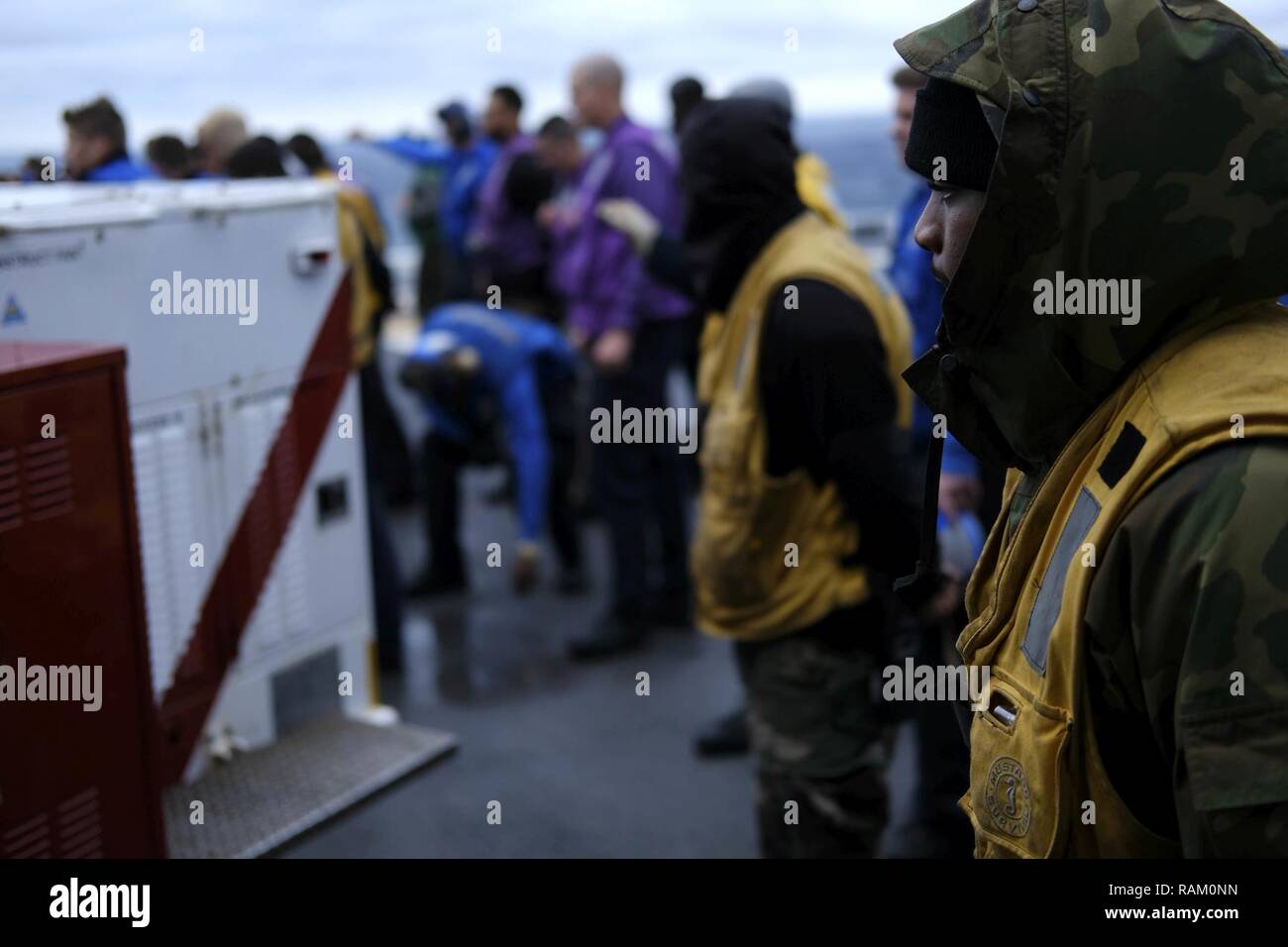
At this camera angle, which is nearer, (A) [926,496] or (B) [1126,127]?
(B) [1126,127]

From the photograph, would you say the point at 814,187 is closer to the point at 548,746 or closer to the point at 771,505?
the point at 771,505

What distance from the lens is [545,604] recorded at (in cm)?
624

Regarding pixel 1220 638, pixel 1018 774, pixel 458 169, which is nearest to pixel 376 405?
pixel 458 169

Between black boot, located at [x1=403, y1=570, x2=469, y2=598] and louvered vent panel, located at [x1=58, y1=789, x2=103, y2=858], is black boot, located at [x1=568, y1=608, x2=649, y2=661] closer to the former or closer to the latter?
black boot, located at [x1=403, y1=570, x2=469, y2=598]

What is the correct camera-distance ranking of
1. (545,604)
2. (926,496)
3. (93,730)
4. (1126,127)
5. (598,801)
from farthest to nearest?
(545,604), (598,801), (93,730), (926,496), (1126,127)

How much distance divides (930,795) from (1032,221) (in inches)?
112

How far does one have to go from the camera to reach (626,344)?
5512mm

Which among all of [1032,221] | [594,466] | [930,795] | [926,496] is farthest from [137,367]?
[594,466]

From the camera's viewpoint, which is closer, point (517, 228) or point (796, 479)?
point (796, 479)

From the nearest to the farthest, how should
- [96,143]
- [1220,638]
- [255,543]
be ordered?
[1220,638], [255,543], [96,143]

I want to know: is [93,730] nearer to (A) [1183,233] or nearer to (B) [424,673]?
(A) [1183,233]

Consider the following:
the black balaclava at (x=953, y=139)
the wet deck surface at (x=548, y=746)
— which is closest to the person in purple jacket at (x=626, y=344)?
the wet deck surface at (x=548, y=746)

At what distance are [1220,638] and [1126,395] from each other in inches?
12.9

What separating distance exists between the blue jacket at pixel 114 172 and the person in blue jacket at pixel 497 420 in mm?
1350
